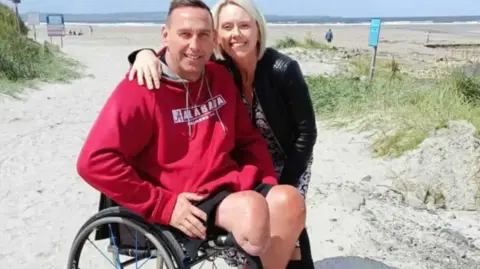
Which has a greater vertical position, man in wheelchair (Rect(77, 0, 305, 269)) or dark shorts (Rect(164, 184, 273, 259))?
man in wheelchair (Rect(77, 0, 305, 269))

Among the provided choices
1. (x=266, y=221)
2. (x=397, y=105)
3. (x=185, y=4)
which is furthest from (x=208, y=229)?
(x=397, y=105)

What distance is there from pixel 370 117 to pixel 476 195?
84.2 inches

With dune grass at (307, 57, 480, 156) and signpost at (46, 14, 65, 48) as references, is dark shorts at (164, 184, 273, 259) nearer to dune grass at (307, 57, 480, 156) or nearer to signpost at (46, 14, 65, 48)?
dune grass at (307, 57, 480, 156)

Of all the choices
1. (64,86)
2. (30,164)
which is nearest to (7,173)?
(30,164)

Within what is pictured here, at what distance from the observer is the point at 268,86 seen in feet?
7.60

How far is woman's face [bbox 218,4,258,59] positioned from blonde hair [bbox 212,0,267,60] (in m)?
0.01

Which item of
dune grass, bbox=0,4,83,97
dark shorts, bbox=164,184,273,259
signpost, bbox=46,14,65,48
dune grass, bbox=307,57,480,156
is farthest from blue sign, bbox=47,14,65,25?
dark shorts, bbox=164,184,273,259

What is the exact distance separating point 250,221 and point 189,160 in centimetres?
32

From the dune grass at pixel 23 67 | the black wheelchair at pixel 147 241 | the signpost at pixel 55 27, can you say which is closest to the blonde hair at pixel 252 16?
the black wheelchair at pixel 147 241

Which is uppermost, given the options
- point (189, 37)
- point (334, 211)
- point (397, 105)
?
point (189, 37)

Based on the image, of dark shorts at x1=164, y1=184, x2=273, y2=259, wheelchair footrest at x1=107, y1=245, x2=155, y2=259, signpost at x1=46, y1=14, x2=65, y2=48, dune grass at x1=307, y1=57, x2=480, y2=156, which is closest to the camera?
dark shorts at x1=164, y1=184, x2=273, y2=259

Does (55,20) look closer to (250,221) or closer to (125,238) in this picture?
(125,238)

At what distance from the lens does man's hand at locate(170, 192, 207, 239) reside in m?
1.90

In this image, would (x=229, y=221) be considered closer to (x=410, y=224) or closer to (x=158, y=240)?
(x=158, y=240)
